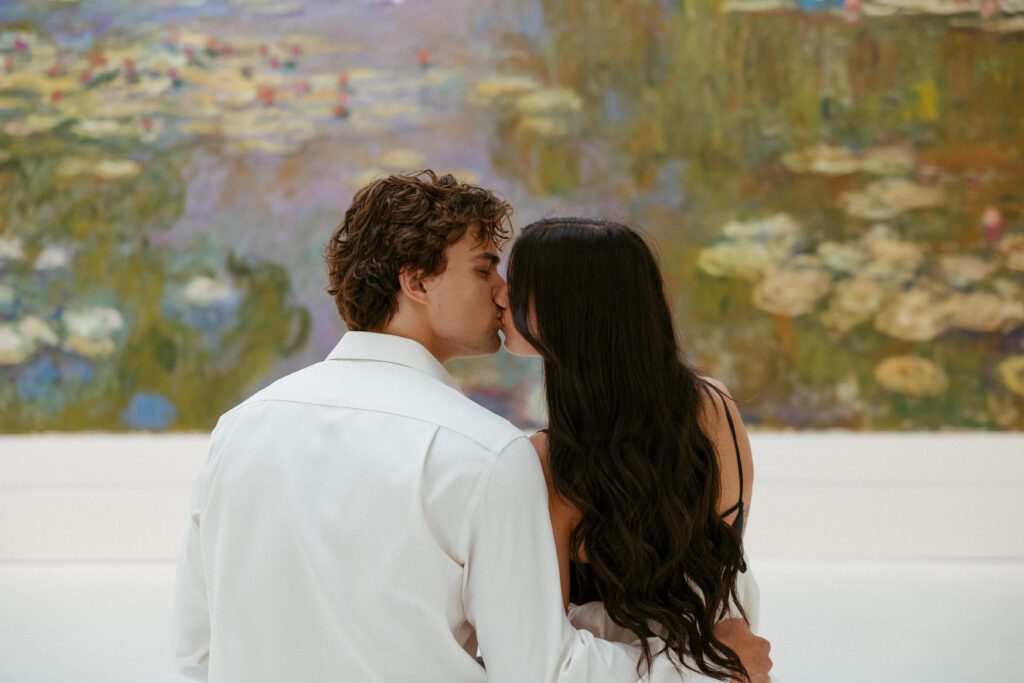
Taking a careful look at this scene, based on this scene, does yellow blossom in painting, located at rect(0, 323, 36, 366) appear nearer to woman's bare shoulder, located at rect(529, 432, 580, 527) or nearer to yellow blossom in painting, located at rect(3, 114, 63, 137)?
yellow blossom in painting, located at rect(3, 114, 63, 137)

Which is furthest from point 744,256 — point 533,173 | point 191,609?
point 191,609

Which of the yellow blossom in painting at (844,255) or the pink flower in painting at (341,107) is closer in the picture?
the yellow blossom in painting at (844,255)

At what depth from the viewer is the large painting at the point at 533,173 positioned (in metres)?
6.54

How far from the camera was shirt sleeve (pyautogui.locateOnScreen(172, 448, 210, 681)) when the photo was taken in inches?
83.4

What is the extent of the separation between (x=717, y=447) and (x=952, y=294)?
4691 mm

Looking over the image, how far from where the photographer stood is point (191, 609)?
2.16 m

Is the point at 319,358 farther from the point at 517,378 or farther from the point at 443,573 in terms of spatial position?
the point at 443,573

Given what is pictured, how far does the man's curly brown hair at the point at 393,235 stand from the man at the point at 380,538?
11 cm

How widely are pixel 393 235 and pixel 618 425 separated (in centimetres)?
60

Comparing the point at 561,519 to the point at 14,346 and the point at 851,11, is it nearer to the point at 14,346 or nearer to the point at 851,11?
the point at 851,11

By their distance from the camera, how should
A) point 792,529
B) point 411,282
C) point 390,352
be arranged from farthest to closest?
point 792,529, point 411,282, point 390,352

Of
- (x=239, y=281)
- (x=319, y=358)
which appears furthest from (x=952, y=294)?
(x=239, y=281)

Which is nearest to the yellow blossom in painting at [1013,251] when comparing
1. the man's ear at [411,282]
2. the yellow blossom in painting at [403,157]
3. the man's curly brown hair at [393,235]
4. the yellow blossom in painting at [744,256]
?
the yellow blossom in painting at [744,256]

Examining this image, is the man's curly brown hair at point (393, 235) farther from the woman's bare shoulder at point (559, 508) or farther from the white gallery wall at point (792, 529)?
the white gallery wall at point (792, 529)
